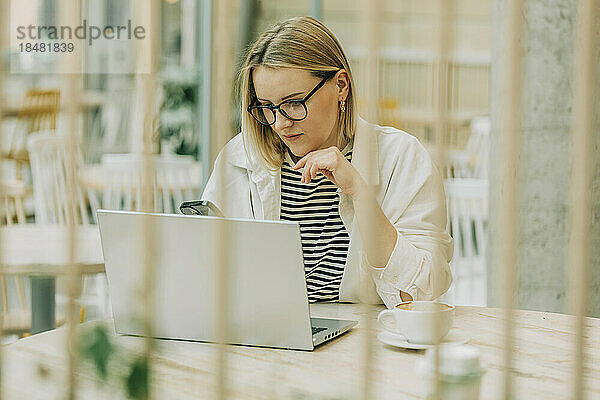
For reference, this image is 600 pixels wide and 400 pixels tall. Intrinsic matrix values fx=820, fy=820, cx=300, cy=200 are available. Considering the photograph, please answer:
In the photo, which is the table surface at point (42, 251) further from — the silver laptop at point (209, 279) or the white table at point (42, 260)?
the silver laptop at point (209, 279)

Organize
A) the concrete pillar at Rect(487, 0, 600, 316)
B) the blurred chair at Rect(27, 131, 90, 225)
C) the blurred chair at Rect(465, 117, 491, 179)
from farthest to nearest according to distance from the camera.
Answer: the blurred chair at Rect(465, 117, 491, 179)
the blurred chair at Rect(27, 131, 90, 225)
the concrete pillar at Rect(487, 0, 600, 316)

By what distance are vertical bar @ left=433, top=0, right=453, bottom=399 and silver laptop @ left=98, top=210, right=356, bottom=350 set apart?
0.40 metres

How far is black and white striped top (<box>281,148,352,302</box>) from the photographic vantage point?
1.89 m

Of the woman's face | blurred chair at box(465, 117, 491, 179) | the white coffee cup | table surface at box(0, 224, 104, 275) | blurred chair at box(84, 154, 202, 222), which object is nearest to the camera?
the white coffee cup

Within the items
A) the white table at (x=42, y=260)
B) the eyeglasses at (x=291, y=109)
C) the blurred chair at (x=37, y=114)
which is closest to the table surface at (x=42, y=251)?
the white table at (x=42, y=260)

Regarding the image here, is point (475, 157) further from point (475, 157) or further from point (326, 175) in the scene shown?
point (326, 175)

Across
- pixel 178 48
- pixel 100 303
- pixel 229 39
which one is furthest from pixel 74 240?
pixel 178 48

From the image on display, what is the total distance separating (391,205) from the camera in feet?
5.97

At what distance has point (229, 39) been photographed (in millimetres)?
770

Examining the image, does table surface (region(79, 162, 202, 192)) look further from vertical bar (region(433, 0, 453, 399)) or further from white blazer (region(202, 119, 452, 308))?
vertical bar (region(433, 0, 453, 399))

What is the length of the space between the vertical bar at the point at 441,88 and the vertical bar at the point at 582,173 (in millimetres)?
129

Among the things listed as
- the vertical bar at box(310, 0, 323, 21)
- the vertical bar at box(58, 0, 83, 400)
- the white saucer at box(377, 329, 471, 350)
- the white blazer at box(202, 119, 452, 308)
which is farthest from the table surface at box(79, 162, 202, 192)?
the vertical bar at box(58, 0, 83, 400)

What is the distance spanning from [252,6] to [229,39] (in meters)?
3.38

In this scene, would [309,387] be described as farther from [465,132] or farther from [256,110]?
[465,132]
